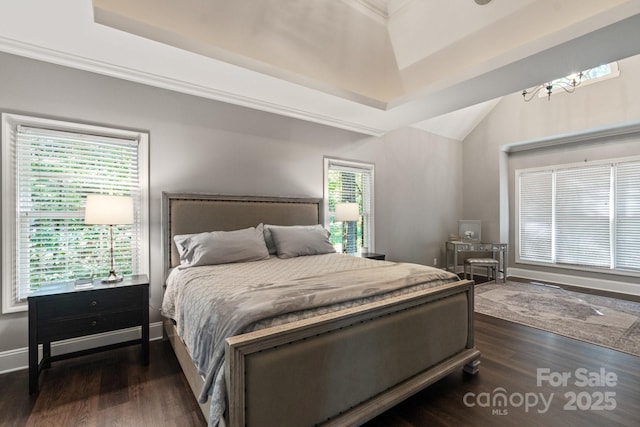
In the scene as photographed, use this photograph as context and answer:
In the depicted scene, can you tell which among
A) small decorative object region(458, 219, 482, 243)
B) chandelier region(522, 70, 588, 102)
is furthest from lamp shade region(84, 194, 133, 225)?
small decorative object region(458, 219, 482, 243)

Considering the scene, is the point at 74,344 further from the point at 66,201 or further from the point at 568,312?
the point at 568,312

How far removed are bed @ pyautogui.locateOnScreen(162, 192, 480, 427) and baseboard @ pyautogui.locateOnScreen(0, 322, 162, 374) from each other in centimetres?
39

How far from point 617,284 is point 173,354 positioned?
Result: 246 inches

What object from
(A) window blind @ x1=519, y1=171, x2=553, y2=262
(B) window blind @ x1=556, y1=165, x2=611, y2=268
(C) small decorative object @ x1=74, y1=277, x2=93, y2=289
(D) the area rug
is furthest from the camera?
(A) window blind @ x1=519, y1=171, x2=553, y2=262

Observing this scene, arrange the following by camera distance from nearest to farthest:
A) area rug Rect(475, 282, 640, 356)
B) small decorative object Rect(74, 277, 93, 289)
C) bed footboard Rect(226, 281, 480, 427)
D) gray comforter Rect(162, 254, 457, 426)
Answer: bed footboard Rect(226, 281, 480, 427) < gray comforter Rect(162, 254, 457, 426) < small decorative object Rect(74, 277, 93, 289) < area rug Rect(475, 282, 640, 356)

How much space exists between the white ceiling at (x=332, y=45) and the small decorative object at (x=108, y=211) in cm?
119

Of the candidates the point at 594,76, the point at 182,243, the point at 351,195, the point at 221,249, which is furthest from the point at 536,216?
the point at 182,243

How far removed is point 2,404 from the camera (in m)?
1.89

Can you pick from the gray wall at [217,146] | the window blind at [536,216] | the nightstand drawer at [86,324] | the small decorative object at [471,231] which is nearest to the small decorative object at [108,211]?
the nightstand drawer at [86,324]

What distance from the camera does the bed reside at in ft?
4.11

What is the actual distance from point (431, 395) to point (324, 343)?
109 centimetres

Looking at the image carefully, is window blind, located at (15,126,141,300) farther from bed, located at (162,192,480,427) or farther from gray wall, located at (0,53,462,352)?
bed, located at (162,192,480,427)

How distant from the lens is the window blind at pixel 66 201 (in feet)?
7.80

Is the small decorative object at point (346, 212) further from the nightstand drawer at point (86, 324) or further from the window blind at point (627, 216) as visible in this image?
the window blind at point (627, 216)
